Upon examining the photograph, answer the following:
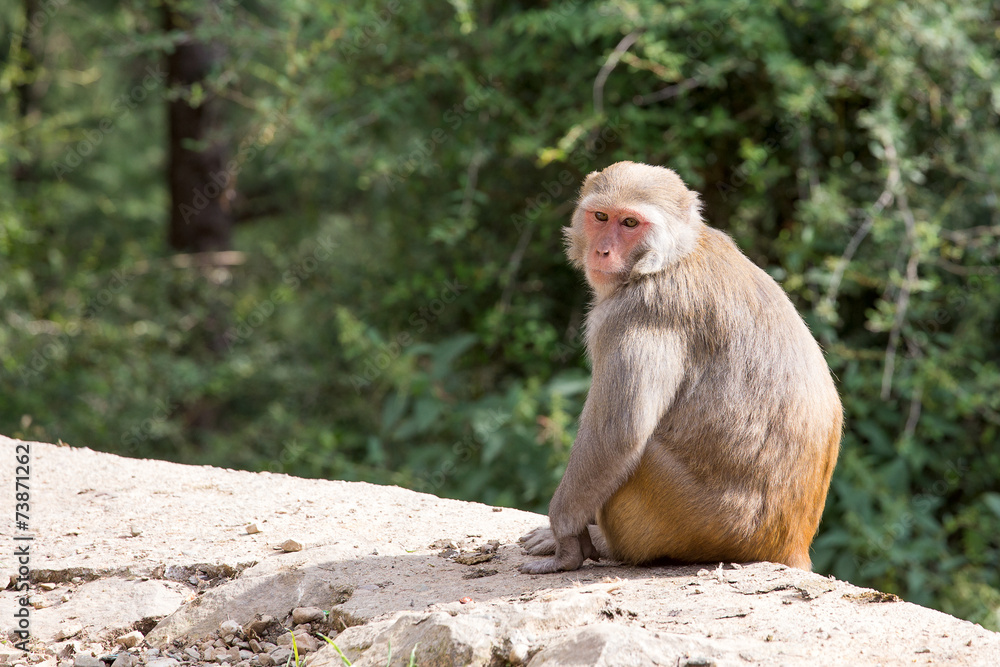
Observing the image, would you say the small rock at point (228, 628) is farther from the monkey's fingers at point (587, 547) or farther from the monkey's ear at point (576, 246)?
the monkey's ear at point (576, 246)

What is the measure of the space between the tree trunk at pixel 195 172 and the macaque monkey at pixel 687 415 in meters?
7.42

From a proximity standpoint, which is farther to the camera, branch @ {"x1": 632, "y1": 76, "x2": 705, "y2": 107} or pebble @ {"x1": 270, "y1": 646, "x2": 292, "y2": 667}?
branch @ {"x1": 632, "y1": 76, "x2": 705, "y2": 107}

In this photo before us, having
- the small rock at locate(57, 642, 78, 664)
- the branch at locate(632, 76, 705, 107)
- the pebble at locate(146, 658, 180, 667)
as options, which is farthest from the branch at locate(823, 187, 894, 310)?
the small rock at locate(57, 642, 78, 664)

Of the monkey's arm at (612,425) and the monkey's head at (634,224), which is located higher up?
the monkey's head at (634,224)

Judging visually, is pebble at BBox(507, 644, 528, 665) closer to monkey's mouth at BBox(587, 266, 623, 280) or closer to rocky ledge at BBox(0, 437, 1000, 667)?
rocky ledge at BBox(0, 437, 1000, 667)

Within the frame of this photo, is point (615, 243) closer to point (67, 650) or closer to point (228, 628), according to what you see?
point (228, 628)

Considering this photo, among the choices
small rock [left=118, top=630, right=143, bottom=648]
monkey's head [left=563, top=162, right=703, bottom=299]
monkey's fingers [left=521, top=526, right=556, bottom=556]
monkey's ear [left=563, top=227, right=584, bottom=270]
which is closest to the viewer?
small rock [left=118, top=630, right=143, bottom=648]

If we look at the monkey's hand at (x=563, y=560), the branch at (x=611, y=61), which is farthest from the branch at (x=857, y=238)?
the monkey's hand at (x=563, y=560)

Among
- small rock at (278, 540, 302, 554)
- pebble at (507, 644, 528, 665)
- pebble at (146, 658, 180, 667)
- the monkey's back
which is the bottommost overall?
pebble at (146, 658, 180, 667)

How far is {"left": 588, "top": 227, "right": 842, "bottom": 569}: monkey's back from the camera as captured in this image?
11.5 ft

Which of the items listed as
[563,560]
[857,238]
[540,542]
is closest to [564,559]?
[563,560]

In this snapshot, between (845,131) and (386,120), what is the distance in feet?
11.3

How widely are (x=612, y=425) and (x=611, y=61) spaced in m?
3.45

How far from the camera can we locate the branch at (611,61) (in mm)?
6180
